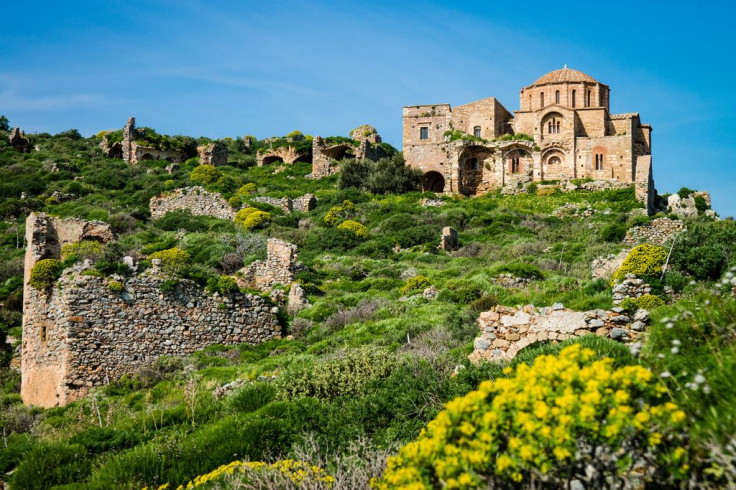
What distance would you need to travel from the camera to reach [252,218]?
111ft

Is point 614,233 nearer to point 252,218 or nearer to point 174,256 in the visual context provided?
point 252,218

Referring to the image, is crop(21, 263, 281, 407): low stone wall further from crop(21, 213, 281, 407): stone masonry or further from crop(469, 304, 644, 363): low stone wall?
crop(469, 304, 644, 363): low stone wall

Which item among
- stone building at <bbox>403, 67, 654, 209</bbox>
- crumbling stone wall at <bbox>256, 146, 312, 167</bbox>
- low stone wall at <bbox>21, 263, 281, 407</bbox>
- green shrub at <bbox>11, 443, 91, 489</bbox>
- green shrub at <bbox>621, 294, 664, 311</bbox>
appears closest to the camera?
green shrub at <bbox>11, 443, 91, 489</bbox>

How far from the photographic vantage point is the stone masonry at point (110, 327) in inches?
598

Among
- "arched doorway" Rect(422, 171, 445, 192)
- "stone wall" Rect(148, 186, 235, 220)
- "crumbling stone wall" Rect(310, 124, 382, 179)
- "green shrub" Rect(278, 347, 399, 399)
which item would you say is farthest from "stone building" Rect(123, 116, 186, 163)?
"green shrub" Rect(278, 347, 399, 399)

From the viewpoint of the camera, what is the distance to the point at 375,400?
30.4 feet

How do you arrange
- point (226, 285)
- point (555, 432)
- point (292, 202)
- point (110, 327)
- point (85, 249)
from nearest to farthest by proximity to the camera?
point (555, 432), point (110, 327), point (226, 285), point (85, 249), point (292, 202)

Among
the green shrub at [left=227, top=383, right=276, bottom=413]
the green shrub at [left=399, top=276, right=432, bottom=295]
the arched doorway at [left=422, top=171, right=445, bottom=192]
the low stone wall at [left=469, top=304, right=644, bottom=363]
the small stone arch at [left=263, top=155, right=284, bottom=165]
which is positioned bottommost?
the green shrub at [left=227, top=383, right=276, bottom=413]

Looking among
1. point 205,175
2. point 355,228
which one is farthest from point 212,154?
point 355,228

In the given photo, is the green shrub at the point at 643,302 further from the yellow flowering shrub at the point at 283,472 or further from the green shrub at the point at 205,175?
the green shrub at the point at 205,175

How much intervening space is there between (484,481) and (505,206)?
1493 inches

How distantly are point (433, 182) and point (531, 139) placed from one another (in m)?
9.20

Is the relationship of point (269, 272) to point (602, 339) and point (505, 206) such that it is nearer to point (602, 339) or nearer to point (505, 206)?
point (602, 339)

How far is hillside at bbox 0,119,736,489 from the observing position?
16.1 ft
